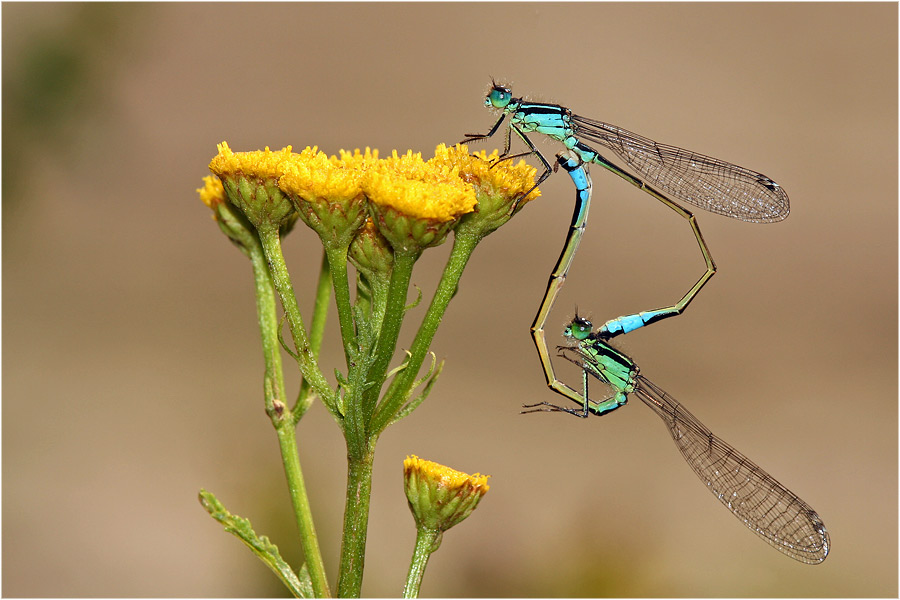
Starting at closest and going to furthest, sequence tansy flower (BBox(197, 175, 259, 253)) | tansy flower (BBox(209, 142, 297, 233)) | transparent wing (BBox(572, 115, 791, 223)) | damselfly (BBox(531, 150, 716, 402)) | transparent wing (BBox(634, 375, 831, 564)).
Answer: tansy flower (BBox(209, 142, 297, 233)) → tansy flower (BBox(197, 175, 259, 253)) → damselfly (BBox(531, 150, 716, 402)) → transparent wing (BBox(634, 375, 831, 564)) → transparent wing (BBox(572, 115, 791, 223))

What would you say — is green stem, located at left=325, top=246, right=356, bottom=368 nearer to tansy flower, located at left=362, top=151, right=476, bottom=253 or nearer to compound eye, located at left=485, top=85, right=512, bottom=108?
tansy flower, located at left=362, top=151, right=476, bottom=253

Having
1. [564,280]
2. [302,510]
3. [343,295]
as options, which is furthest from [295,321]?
[564,280]

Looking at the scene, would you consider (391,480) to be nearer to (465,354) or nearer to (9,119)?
(465,354)

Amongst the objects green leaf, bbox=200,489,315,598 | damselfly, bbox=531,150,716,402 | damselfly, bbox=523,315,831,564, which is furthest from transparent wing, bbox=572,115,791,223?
green leaf, bbox=200,489,315,598

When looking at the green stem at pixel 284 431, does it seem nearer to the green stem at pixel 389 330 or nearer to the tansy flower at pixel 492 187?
the green stem at pixel 389 330

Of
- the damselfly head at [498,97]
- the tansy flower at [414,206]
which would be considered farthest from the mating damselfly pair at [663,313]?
the tansy flower at [414,206]

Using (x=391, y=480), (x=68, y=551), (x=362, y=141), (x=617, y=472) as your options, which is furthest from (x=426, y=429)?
(x=362, y=141)
